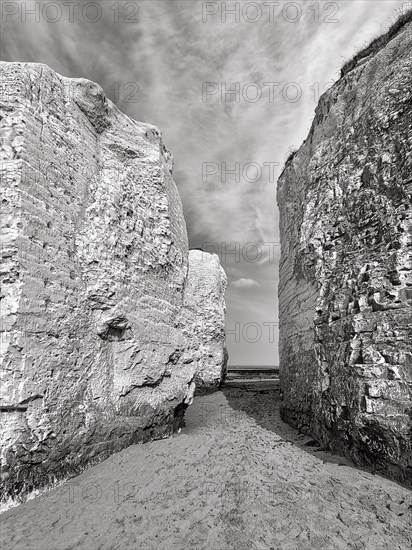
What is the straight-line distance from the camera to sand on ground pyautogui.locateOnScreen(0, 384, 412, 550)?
3.35m

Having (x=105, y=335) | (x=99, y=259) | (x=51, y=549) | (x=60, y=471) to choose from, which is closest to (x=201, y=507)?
(x=51, y=549)

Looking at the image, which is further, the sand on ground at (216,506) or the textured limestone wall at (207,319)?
the textured limestone wall at (207,319)

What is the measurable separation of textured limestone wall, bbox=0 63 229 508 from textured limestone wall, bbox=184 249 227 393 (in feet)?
25.7

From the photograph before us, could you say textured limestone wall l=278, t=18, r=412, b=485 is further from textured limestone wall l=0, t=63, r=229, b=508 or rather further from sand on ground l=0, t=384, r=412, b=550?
textured limestone wall l=0, t=63, r=229, b=508

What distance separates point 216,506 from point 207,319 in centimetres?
1201

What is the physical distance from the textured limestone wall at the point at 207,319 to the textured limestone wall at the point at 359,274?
723 cm

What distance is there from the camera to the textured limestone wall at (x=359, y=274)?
4684 millimetres

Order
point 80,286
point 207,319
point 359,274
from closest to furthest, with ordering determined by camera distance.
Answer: point 80,286 → point 359,274 → point 207,319

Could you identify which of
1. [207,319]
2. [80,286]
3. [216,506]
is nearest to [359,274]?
[216,506]

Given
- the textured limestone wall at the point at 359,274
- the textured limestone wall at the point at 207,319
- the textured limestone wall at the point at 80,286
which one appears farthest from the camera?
the textured limestone wall at the point at 207,319

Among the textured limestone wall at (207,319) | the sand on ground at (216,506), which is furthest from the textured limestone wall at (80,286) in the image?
the textured limestone wall at (207,319)

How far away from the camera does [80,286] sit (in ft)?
17.2

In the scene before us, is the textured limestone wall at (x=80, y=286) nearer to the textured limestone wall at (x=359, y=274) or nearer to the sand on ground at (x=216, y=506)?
the sand on ground at (x=216, y=506)

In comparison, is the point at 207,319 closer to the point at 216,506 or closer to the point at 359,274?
the point at 359,274
